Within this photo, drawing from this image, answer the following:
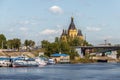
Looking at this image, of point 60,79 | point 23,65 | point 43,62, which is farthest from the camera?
point 43,62

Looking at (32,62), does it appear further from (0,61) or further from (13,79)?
Answer: (13,79)

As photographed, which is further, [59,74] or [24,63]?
[24,63]

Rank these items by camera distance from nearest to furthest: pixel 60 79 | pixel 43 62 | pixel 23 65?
pixel 60 79 < pixel 23 65 < pixel 43 62

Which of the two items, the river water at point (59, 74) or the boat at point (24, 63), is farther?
the boat at point (24, 63)

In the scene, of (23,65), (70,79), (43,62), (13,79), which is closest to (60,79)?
(70,79)

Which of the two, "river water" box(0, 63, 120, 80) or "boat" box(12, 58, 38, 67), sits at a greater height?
"boat" box(12, 58, 38, 67)

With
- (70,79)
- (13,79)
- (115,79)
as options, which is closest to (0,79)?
(13,79)

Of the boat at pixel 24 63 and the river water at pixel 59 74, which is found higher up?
the boat at pixel 24 63

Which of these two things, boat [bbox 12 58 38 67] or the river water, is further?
boat [bbox 12 58 38 67]

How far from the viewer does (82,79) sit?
91.9 meters

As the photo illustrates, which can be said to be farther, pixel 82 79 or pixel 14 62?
pixel 14 62

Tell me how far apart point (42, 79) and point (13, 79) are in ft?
19.5

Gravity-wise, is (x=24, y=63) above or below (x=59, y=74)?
above

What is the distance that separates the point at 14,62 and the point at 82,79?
79964 millimetres
